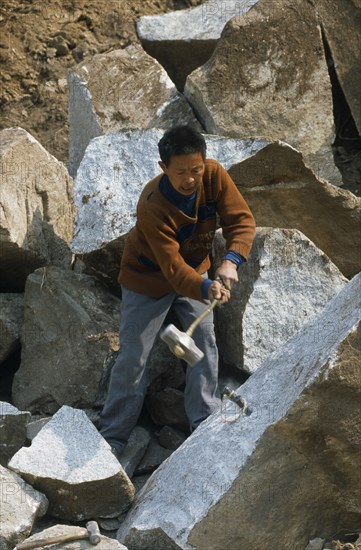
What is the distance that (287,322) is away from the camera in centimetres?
589

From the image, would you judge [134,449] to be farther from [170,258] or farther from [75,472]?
[170,258]

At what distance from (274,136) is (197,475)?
2842 mm

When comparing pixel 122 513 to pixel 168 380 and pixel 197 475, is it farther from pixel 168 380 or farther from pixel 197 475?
pixel 168 380

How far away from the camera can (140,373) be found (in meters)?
5.58

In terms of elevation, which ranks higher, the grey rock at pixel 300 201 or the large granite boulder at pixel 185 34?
the large granite boulder at pixel 185 34

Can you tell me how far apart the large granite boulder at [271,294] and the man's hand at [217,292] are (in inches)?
24.5

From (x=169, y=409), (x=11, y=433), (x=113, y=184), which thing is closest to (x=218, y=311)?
(x=169, y=409)

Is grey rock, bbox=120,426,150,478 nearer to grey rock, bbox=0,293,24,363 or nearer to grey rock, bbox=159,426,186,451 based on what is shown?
grey rock, bbox=159,426,186,451

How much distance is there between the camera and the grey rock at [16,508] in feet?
Answer: 15.7

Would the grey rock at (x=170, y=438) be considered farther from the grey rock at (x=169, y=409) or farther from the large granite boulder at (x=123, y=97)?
the large granite boulder at (x=123, y=97)

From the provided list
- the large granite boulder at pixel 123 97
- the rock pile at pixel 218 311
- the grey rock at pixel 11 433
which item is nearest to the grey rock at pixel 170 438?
the rock pile at pixel 218 311

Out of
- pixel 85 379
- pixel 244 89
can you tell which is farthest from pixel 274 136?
pixel 85 379

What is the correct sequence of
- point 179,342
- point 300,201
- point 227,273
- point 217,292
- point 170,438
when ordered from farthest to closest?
point 300,201 < point 170,438 < point 227,273 < point 217,292 < point 179,342

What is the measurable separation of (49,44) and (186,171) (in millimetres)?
3825
